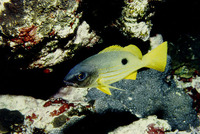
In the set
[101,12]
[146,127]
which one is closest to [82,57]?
[101,12]

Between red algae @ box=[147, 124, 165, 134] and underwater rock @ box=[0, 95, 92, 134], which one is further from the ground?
underwater rock @ box=[0, 95, 92, 134]

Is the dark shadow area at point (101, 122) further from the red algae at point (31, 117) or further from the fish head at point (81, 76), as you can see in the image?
the fish head at point (81, 76)

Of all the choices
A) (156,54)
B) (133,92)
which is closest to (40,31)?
(156,54)

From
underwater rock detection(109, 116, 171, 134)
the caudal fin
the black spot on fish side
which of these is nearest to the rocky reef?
underwater rock detection(109, 116, 171, 134)

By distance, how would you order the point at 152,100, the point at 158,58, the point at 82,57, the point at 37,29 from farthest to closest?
the point at 82,57, the point at 152,100, the point at 37,29, the point at 158,58

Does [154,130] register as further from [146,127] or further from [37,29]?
[37,29]

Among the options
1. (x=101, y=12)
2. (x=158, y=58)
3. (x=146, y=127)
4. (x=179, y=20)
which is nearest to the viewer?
(x=158, y=58)

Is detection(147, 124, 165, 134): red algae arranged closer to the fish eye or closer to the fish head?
the fish head
